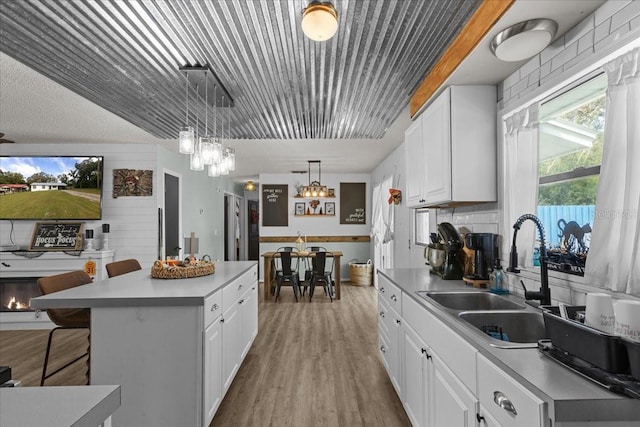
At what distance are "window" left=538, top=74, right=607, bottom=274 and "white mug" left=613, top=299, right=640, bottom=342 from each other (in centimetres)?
72

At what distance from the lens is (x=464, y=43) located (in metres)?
1.94

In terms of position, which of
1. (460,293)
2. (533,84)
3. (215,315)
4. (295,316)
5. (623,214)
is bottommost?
(295,316)

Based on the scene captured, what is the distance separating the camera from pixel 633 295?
50.4 inches

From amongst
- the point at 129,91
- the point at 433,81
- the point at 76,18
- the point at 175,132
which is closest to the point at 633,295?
the point at 433,81

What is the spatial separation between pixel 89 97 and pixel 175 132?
126 centimetres

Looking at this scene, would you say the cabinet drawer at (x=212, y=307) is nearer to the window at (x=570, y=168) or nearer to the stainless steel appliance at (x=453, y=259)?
the stainless steel appliance at (x=453, y=259)

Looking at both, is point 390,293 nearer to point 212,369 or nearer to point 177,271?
point 212,369

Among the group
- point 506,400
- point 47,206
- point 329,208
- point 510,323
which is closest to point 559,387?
point 506,400

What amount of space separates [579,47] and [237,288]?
8.67ft

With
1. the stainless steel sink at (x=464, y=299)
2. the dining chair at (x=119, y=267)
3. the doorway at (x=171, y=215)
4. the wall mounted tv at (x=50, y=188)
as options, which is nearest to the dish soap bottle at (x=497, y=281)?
the stainless steel sink at (x=464, y=299)

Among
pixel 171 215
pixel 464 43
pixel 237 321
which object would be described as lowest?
pixel 237 321

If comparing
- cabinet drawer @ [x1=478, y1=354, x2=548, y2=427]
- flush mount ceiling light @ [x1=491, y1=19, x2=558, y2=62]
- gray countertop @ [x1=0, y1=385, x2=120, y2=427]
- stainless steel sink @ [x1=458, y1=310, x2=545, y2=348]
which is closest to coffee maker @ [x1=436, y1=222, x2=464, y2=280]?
stainless steel sink @ [x1=458, y1=310, x2=545, y2=348]

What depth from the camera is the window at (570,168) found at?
61.4 inches

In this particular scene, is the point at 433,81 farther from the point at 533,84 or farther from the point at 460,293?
the point at 460,293
